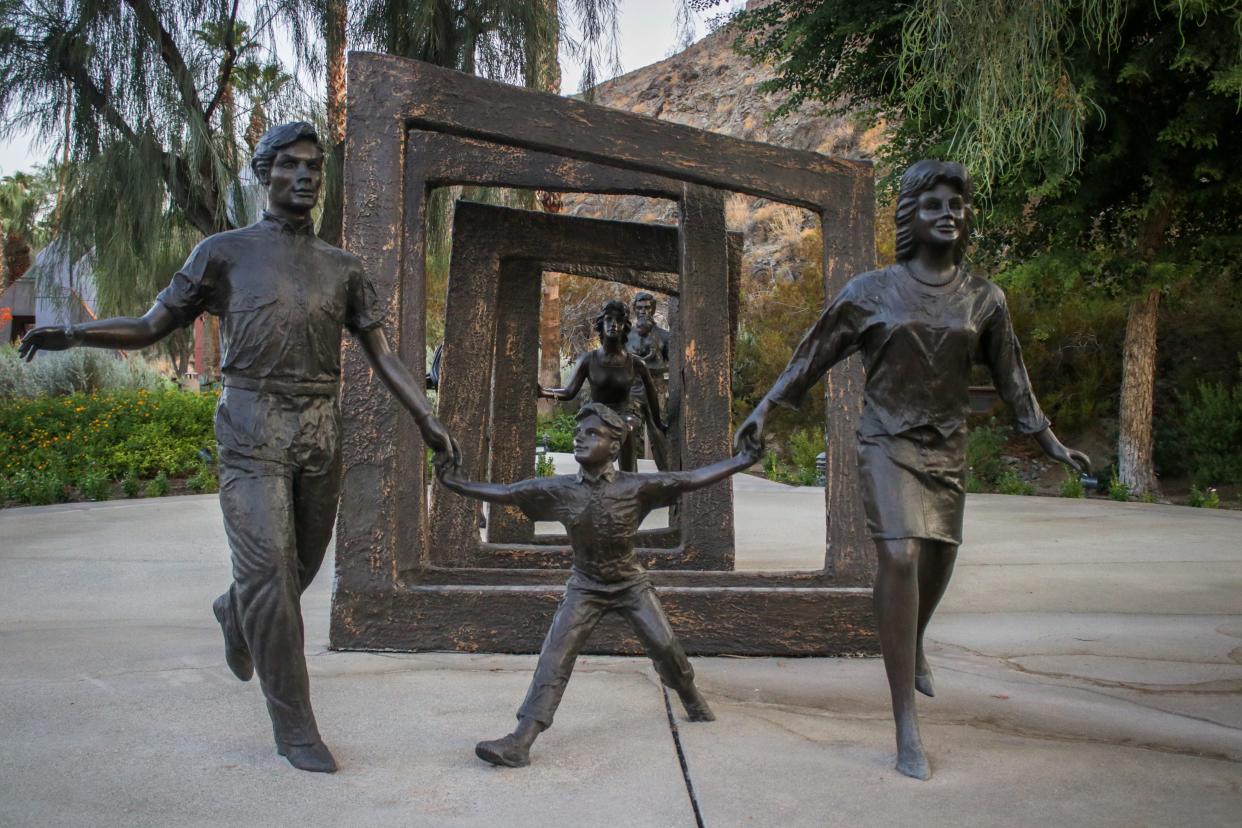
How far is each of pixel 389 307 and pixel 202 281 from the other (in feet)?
4.21

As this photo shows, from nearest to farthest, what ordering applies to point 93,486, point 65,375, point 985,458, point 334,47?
point 334,47 < point 93,486 < point 65,375 < point 985,458

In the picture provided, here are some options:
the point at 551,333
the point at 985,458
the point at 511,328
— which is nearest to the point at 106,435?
the point at 511,328

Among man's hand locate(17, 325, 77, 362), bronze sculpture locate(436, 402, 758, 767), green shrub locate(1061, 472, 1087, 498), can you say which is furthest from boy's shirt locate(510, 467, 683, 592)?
green shrub locate(1061, 472, 1087, 498)

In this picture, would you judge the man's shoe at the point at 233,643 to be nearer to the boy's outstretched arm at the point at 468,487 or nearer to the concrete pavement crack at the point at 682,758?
the boy's outstretched arm at the point at 468,487

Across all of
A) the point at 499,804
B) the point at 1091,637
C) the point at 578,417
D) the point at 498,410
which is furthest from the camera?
the point at 498,410

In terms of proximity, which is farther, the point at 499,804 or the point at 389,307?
the point at 389,307

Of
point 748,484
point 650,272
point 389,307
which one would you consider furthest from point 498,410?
point 748,484

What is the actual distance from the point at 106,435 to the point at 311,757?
10.7 m

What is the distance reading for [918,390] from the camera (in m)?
3.62

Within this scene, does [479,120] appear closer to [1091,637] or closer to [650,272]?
[650,272]

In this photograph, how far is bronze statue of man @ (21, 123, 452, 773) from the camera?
333cm

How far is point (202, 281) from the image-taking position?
3562 mm

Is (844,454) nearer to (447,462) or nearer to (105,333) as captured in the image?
(447,462)

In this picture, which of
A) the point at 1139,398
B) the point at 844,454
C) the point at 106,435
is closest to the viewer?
the point at 844,454
